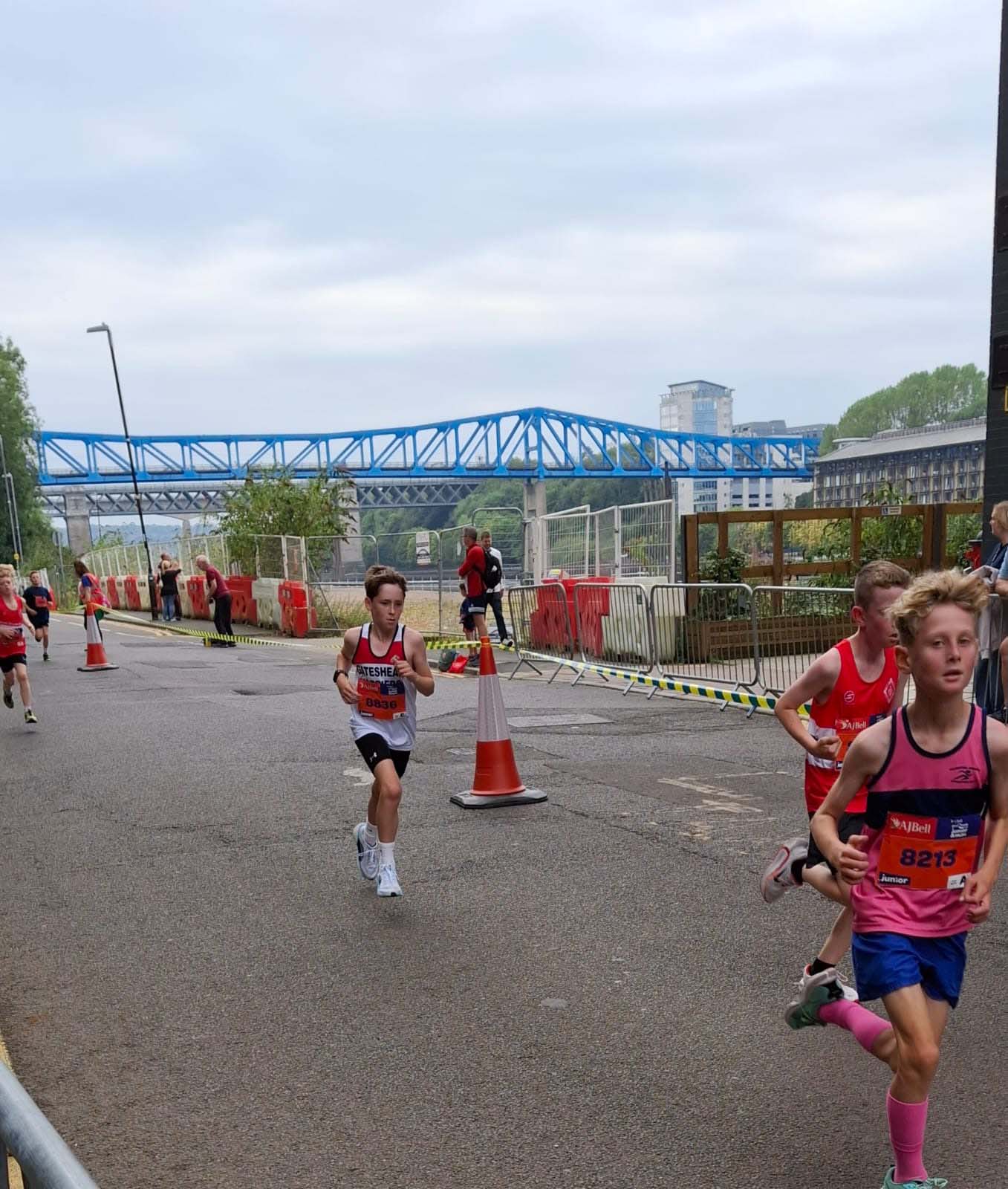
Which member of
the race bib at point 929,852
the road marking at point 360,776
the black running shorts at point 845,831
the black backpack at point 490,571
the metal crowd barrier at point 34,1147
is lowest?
the road marking at point 360,776

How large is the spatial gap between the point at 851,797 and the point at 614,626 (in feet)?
44.1

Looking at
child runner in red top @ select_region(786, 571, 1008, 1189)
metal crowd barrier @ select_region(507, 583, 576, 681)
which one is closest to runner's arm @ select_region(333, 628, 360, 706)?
child runner in red top @ select_region(786, 571, 1008, 1189)

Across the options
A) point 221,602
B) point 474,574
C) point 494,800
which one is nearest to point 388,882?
point 494,800

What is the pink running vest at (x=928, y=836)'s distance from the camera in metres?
3.31

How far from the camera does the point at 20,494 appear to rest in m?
81.7

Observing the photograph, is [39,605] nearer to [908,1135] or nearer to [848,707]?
[848,707]

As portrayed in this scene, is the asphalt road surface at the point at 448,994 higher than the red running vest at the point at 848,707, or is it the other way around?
the red running vest at the point at 848,707

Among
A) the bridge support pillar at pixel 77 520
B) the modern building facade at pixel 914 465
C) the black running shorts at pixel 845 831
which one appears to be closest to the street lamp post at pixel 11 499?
the bridge support pillar at pixel 77 520

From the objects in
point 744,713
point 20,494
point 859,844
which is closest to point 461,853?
point 859,844

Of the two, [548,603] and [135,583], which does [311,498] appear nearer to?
[135,583]

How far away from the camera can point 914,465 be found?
132 meters

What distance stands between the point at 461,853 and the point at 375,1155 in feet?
12.1

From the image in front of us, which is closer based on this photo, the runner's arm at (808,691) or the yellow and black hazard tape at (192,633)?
the runner's arm at (808,691)

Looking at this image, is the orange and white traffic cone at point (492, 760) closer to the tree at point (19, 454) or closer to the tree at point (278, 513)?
the tree at point (278, 513)
